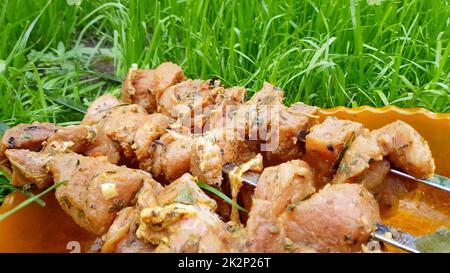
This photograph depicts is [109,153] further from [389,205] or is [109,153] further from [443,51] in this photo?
[443,51]

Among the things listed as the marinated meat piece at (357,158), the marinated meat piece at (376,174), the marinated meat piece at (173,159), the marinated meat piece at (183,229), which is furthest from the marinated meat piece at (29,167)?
the marinated meat piece at (376,174)

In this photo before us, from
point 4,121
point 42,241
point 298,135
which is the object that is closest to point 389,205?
point 298,135

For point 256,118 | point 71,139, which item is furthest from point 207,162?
point 71,139

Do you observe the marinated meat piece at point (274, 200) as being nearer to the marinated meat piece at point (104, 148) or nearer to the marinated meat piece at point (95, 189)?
the marinated meat piece at point (95, 189)

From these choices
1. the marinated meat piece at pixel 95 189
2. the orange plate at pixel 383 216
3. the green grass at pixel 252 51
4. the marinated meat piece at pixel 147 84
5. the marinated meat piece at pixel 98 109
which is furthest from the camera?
the green grass at pixel 252 51

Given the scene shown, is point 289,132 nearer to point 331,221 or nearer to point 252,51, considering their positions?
point 331,221

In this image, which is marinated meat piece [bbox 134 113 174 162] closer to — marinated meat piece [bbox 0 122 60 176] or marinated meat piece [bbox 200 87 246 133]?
marinated meat piece [bbox 200 87 246 133]
